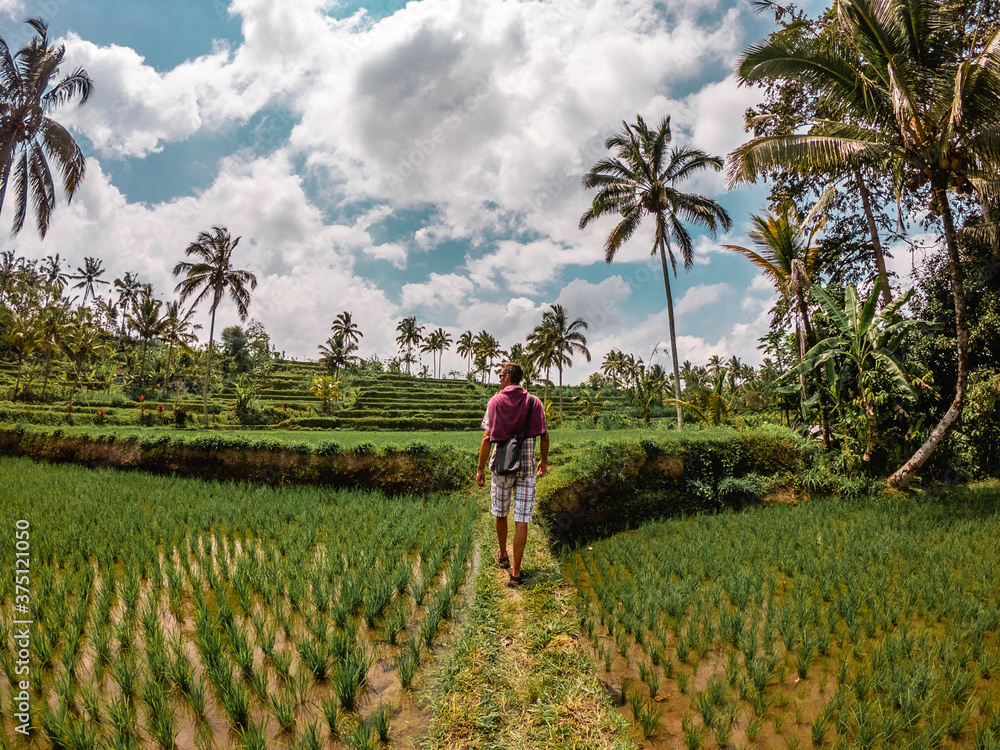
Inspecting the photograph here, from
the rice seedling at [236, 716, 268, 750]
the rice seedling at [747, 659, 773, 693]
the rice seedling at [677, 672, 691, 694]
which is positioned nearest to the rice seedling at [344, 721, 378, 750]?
Result: the rice seedling at [236, 716, 268, 750]

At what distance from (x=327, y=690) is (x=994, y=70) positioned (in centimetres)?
1141

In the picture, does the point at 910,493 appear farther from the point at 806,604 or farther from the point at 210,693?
the point at 210,693

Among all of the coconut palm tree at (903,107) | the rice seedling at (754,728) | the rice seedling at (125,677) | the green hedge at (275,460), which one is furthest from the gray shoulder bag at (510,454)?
the coconut palm tree at (903,107)

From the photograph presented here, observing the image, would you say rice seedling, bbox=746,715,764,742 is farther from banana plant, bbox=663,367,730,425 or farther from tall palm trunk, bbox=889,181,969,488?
banana plant, bbox=663,367,730,425

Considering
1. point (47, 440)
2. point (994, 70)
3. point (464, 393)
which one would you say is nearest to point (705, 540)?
point (994, 70)

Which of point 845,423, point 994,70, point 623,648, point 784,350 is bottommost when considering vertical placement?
point 623,648

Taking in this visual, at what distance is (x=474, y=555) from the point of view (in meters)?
5.18

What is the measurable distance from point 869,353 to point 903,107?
472 cm

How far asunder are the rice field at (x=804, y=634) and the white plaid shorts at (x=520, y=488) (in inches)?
42.1

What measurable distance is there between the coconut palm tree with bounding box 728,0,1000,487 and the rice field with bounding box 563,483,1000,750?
15.2 feet

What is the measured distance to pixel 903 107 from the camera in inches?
275

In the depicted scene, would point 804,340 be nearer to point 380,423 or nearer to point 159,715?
point 159,715

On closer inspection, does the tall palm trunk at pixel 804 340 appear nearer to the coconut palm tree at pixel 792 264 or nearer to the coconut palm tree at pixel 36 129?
the coconut palm tree at pixel 792 264

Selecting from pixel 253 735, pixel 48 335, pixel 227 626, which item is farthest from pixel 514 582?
pixel 48 335
